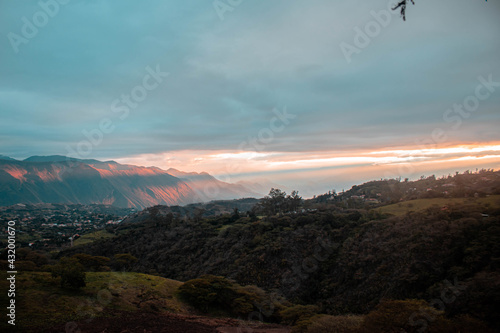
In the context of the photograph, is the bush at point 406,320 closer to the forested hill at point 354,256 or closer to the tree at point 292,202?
the forested hill at point 354,256

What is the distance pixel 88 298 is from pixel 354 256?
68.3 ft

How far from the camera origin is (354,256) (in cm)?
2275

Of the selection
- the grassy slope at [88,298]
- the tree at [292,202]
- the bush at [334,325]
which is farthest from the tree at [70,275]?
the tree at [292,202]

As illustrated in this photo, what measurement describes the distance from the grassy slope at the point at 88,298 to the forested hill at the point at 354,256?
9286 mm

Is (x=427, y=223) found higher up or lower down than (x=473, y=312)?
higher up

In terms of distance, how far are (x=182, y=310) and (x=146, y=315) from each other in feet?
11.1

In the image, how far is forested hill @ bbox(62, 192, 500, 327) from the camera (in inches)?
575

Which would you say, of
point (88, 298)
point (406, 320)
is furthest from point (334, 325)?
point (88, 298)

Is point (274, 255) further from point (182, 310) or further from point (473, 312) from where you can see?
point (473, 312)

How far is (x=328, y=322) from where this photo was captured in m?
11.8

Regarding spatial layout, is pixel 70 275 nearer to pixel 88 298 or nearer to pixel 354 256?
pixel 88 298

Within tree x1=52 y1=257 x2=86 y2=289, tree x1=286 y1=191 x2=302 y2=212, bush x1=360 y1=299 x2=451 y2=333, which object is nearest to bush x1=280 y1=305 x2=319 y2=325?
bush x1=360 y1=299 x2=451 y2=333

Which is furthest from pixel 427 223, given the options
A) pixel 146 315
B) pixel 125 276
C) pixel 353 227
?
pixel 125 276

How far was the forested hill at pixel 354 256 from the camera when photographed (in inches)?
575
